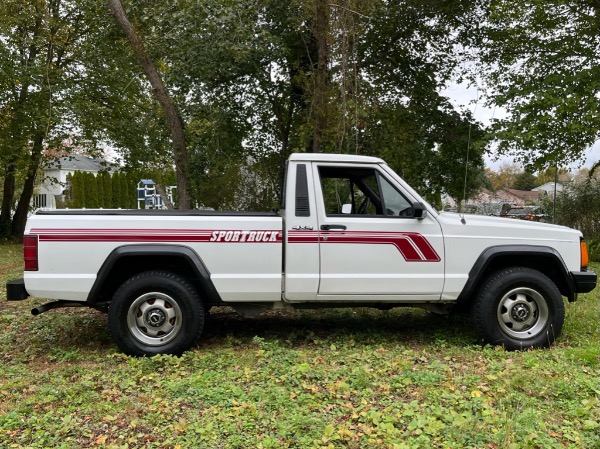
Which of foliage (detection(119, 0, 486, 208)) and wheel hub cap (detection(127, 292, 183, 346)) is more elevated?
foliage (detection(119, 0, 486, 208))

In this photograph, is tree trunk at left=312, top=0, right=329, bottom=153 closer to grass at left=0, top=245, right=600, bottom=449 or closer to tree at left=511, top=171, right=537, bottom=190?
grass at left=0, top=245, right=600, bottom=449

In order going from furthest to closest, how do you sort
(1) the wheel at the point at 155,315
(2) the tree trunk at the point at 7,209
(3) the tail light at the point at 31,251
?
1. (2) the tree trunk at the point at 7,209
2. (1) the wheel at the point at 155,315
3. (3) the tail light at the point at 31,251

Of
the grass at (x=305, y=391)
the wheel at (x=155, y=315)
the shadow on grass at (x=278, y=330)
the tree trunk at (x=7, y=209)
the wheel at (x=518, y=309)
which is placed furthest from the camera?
the tree trunk at (x=7, y=209)

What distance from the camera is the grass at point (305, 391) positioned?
3.29 metres

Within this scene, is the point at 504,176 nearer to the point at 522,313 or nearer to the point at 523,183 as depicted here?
the point at 523,183

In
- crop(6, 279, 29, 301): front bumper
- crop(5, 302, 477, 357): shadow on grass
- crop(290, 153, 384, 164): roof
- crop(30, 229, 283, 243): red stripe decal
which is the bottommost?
crop(5, 302, 477, 357): shadow on grass

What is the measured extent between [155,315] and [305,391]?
1.74 meters

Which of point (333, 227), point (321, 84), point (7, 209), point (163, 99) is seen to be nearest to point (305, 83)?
point (321, 84)

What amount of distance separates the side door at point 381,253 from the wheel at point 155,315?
126 centimetres

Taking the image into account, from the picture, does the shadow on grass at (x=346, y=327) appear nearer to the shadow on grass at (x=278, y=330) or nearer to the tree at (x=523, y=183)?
the shadow on grass at (x=278, y=330)

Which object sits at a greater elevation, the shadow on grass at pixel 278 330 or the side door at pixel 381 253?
the side door at pixel 381 253

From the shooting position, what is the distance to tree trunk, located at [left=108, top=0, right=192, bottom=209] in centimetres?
997

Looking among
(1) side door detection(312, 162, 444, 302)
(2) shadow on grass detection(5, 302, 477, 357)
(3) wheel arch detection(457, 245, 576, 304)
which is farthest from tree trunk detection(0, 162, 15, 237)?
(3) wheel arch detection(457, 245, 576, 304)

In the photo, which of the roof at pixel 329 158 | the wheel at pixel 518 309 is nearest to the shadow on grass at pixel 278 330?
the wheel at pixel 518 309
